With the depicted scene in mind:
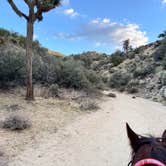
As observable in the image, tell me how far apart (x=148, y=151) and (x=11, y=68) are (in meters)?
12.2

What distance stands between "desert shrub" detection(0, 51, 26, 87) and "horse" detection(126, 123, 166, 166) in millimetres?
11501

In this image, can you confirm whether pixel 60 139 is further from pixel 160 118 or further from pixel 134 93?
pixel 134 93

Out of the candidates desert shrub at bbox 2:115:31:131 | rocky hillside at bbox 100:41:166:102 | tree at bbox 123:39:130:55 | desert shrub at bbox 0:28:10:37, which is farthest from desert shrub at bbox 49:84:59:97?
tree at bbox 123:39:130:55

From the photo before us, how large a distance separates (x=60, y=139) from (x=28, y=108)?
3222 mm

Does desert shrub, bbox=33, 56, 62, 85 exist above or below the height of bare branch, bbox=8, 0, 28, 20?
below

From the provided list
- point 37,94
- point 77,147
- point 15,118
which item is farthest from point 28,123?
point 37,94

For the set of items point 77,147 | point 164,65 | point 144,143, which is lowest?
point 77,147

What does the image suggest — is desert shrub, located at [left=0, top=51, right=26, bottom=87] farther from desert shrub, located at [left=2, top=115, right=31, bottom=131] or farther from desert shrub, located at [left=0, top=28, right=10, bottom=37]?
desert shrub, located at [left=0, top=28, right=10, bottom=37]

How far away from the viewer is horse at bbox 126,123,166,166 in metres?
1.54

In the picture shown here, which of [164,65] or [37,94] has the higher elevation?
[164,65]

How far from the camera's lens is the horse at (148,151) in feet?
5.04

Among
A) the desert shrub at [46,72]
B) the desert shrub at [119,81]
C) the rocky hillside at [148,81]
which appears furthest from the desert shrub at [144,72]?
the desert shrub at [46,72]

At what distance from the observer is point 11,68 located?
13039 mm

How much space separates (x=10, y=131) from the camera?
6.85m
